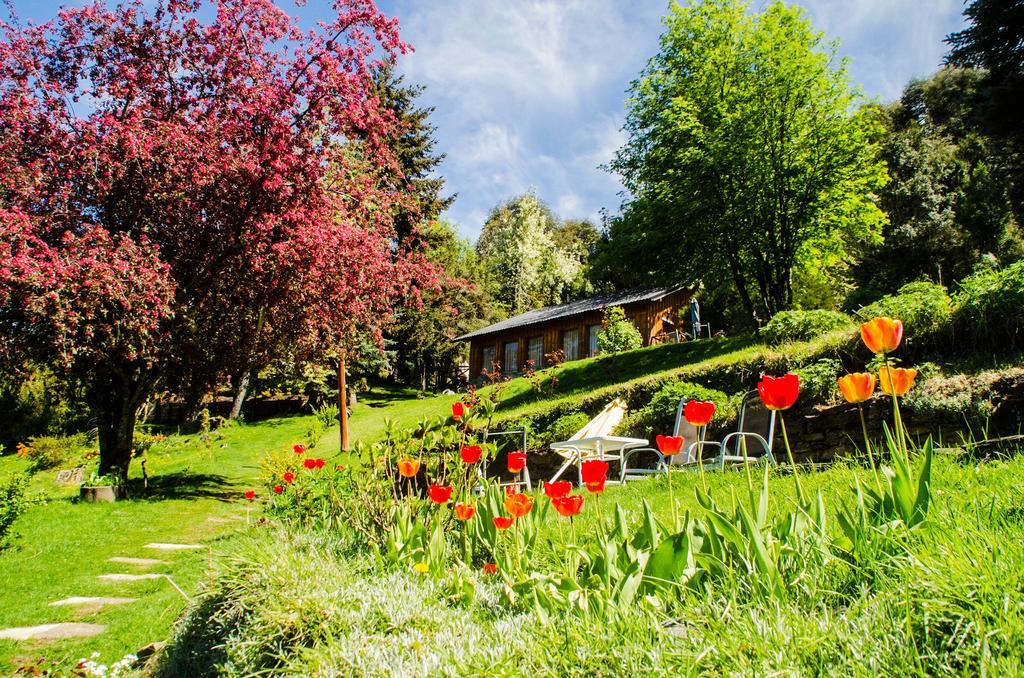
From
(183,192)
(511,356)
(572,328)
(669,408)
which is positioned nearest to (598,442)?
(669,408)

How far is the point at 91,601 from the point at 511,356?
23.0 metres

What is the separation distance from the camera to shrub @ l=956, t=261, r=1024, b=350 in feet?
19.2

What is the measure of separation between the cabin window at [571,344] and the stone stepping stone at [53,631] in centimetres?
2148

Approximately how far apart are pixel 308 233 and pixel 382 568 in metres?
6.71

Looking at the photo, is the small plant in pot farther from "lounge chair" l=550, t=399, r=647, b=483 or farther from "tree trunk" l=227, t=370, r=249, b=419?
"lounge chair" l=550, t=399, r=647, b=483

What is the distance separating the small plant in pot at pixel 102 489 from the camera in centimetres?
809

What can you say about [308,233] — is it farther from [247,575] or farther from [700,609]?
[700,609]

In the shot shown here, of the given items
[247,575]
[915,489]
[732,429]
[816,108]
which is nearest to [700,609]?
[915,489]

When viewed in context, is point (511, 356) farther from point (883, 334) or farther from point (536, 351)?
point (883, 334)

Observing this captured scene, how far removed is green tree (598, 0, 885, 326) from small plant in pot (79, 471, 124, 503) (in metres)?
11.9

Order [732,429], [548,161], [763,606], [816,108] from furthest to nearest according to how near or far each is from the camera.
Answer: [548,161]
[816,108]
[732,429]
[763,606]

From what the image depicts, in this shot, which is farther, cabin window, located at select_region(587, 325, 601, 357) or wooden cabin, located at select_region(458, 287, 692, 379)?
cabin window, located at select_region(587, 325, 601, 357)

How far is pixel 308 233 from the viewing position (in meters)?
8.25

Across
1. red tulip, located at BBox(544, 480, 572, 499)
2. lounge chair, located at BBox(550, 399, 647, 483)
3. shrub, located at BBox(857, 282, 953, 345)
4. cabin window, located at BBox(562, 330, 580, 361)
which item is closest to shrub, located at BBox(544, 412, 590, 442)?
lounge chair, located at BBox(550, 399, 647, 483)
